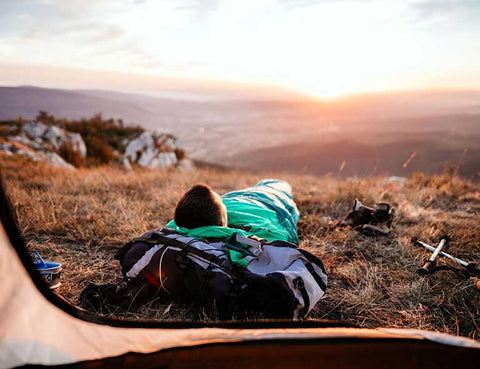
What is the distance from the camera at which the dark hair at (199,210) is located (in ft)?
7.80

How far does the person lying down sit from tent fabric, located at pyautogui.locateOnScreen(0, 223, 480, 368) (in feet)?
1.07

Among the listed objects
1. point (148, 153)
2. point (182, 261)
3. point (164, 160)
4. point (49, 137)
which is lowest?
point (164, 160)

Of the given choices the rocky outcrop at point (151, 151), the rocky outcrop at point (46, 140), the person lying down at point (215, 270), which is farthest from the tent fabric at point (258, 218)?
the rocky outcrop at point (151, 151)

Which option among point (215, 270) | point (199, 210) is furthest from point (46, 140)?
point (215, 270)

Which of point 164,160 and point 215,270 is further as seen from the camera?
point 164,160

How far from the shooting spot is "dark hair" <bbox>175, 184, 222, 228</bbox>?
2.38 meters

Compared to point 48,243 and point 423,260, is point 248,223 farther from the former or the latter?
point 48,243

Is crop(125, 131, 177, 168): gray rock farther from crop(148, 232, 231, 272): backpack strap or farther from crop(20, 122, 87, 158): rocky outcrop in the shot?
crop(148, 232, 231, 272): backpack strap

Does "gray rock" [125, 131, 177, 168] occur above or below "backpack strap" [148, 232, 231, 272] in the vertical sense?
below

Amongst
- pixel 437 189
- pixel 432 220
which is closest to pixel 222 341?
pixel 432 220

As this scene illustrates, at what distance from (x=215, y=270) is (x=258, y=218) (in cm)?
109

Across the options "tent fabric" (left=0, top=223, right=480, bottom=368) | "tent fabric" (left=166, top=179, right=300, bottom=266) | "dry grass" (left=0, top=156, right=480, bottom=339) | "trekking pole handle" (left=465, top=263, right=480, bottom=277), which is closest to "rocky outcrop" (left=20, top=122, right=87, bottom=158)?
"dry grass" (left=0, top=156, right=480, bottom=339)

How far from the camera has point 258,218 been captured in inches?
117

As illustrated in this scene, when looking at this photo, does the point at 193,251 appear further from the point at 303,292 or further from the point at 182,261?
the point at 303,292
